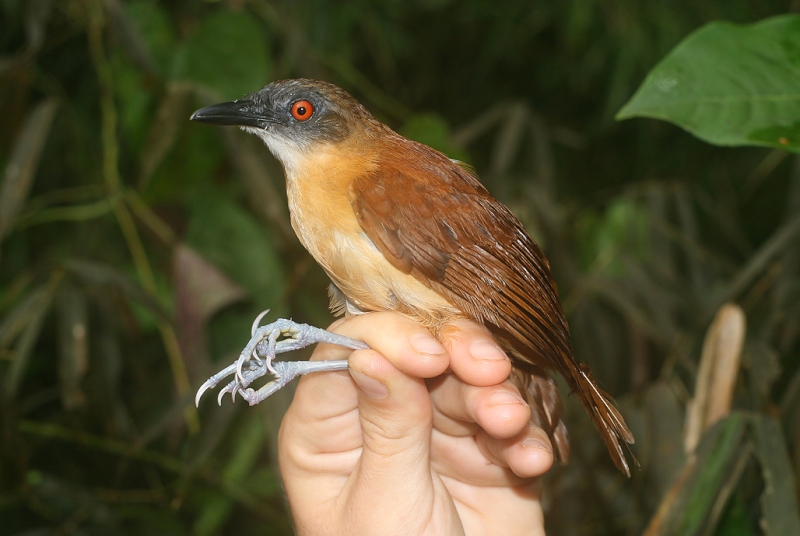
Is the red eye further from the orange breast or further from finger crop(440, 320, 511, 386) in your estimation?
finger crop(440, 320, 511, 386)

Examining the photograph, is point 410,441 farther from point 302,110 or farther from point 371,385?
point 302,110

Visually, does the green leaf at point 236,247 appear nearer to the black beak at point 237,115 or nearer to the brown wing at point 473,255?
the black beak at point 237,115

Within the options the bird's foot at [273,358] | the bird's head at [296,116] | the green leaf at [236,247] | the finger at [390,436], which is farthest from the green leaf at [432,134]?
the finger at [390,436]

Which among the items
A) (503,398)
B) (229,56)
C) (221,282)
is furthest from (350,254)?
(229,56)

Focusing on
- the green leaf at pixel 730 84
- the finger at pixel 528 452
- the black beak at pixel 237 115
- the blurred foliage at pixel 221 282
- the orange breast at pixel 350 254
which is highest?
the green leaf at pixel 730 84

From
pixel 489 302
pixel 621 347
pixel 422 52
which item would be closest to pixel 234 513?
pixel 621 347

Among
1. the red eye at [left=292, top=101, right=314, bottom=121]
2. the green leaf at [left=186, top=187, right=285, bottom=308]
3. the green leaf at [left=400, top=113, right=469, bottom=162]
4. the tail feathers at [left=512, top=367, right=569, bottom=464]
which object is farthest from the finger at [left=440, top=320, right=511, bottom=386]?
the green leaf at [left=400, top=113, right=469, bottom=162]

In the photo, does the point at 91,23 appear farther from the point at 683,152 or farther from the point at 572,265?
the point at 683,152
